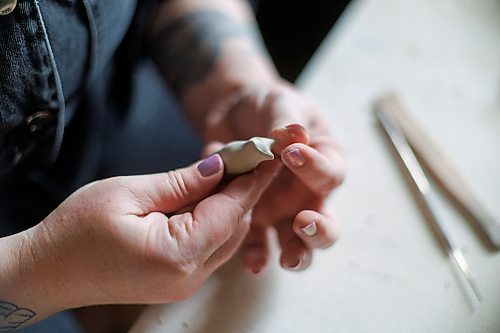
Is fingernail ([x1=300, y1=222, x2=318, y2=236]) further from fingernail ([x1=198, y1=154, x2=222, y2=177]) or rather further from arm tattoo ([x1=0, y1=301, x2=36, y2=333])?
arm tattoo ([x1=0, y1=301, x2=36, y2=333])

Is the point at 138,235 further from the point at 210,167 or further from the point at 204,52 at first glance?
the point at 204,52

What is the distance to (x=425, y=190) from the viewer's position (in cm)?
50

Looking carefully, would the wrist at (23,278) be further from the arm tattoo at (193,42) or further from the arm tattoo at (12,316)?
the arm tattoo at (193,42)

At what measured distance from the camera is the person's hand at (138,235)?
14.4 inches

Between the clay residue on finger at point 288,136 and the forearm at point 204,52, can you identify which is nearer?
the clay residue on finger at point 288,136

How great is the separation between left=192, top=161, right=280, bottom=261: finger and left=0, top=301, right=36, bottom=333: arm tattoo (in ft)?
0.42

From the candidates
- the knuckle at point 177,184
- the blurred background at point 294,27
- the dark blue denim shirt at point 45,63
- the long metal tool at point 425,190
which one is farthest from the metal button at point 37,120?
the blurred background at point 294,27

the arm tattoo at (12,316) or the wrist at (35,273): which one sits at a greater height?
the wrist at (35,273)

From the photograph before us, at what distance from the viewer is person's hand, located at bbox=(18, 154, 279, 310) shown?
365 millimetres

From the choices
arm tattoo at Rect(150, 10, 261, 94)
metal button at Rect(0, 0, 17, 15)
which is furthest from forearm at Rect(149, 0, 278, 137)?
metal button at Rect(0, 0, 17, 15)

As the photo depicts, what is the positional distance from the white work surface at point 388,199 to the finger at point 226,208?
0.07 meters

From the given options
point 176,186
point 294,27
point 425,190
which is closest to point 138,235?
point 176,186

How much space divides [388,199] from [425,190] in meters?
0.03

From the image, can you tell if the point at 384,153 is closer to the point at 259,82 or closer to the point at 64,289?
the point at 259,82
